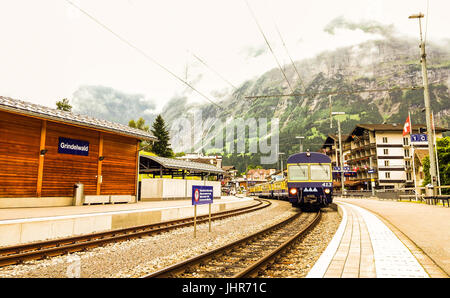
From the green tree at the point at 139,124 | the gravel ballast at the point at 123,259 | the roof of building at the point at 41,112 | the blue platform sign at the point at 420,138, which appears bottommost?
the gravel ballast at the point at 123,259

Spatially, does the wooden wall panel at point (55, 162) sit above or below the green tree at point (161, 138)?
below

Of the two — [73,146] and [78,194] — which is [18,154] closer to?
[73,146]

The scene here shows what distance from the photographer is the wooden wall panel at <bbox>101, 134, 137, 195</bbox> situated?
19.1 meters

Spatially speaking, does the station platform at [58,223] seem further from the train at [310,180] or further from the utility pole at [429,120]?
the utility pole at [429,120]

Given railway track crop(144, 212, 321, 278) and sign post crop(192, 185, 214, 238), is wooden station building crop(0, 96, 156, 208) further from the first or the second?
railway track crop(144, 212, 321, 278)

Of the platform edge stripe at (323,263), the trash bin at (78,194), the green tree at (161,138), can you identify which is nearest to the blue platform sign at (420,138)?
the platform edge stripe at (323,263)

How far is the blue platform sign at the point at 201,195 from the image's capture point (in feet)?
32.1

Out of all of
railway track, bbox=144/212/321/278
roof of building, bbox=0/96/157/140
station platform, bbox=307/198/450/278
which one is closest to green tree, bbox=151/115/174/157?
roof of building, bbox=0/96/157/140

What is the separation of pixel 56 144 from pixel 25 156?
5.75 feet

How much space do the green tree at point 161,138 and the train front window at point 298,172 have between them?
53.4 m

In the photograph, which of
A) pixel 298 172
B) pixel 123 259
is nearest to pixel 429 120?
pixel 298 172

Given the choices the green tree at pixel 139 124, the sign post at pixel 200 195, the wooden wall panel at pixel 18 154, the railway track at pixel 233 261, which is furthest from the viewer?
the green tree at pixel 139 124

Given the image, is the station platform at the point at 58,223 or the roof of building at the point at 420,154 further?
the roof of building at the point at 420,154

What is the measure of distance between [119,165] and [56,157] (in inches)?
182
